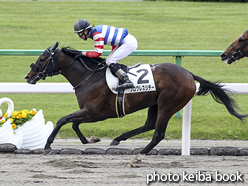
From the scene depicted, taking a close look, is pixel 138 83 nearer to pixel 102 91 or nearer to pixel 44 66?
pixel 102 91

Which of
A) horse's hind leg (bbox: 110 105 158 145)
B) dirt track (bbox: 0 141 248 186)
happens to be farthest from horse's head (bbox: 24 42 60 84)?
horse's hind leg (bbox: 110 105 158 145)

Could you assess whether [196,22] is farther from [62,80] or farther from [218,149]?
[218,149]

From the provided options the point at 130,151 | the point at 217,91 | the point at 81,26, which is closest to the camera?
the point at 81,26

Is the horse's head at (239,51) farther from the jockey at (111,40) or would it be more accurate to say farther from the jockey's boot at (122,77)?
the jockey's boot at (122,77)

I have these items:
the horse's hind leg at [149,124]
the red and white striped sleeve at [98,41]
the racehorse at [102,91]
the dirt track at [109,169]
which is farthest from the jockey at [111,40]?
the dirt track at [109,169]

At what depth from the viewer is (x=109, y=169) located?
4422 millimetres

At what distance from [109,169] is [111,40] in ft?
4.94

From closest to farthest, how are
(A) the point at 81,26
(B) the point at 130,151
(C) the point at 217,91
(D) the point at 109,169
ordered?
(D) the point at 109,169 < (A) the point at 81,26 < (C) the point at 217,91 < (B) the point at 130,151

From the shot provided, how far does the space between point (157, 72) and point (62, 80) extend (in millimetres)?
4851

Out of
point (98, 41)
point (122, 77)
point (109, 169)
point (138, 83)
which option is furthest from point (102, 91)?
point (109, 169)

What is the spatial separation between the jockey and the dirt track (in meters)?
0.97

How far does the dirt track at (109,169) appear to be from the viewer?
3.91 metres

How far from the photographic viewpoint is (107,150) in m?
5.31

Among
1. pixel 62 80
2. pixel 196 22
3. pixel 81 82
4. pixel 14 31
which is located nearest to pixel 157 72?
pixel 81 82
